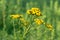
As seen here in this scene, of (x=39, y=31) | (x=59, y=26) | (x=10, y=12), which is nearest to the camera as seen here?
(x=39, y=31)

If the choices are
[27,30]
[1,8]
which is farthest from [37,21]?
[1,8]

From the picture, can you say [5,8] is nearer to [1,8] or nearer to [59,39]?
[1,8]

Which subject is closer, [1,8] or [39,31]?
[39,31]

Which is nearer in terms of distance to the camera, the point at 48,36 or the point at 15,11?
the point at 48,36

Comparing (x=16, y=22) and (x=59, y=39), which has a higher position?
(x=16, y=22)

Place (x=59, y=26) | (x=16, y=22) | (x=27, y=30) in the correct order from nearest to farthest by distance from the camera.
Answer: (x=27, y=30), (x=16, y=22), (x=59, y=26)

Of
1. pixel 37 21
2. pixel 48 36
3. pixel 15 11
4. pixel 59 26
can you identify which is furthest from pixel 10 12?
pixel 37 21

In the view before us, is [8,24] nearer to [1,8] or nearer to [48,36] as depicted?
[1,8]

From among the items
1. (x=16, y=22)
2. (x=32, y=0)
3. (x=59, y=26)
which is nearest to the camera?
(x=16, y=22)

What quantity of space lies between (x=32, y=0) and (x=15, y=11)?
1782 millimetres

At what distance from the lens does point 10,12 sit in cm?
476

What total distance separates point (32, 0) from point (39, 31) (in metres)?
3.42

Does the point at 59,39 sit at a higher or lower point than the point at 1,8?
lower

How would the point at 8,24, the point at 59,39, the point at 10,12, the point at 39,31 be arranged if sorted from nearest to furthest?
the point at 39,31 < the point at 59,39 < the point at 8,24 < the point at 10,12
